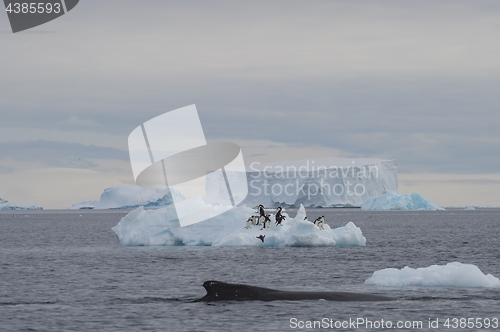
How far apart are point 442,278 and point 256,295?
772 cm

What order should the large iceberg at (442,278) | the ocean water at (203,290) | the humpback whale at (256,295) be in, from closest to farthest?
the ocean water at (203,290) → the humpback whale at (256,295) → the large iceberg at (442,278)

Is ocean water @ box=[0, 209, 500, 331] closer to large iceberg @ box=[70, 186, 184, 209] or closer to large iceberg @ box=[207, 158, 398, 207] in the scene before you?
large iceberg @ box=[207, 158, 398, 207]

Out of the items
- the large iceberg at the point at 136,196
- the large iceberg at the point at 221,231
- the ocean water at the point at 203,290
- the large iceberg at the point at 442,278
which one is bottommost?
the ocean water at the point at 203,290

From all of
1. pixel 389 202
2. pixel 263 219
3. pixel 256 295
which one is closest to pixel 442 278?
pixel 256 295

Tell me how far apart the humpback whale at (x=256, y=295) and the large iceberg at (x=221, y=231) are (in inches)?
784

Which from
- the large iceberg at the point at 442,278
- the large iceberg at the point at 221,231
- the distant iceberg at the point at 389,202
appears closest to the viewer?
the large iceberg at the point at 442,278

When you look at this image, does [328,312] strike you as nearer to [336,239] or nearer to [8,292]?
[8,292]

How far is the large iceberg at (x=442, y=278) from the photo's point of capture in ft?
74.2

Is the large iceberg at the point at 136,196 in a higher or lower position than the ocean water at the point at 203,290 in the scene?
higher

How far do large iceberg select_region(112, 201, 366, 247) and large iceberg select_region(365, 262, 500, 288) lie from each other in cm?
1739

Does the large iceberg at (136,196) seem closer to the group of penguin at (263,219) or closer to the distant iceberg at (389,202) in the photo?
the distant iceberg at (389,202)

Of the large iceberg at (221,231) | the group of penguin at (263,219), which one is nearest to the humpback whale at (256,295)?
the large iceberg at (221,231)

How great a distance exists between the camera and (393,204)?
131 meters

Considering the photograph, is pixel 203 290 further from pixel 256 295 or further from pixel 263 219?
pixel 263 219
